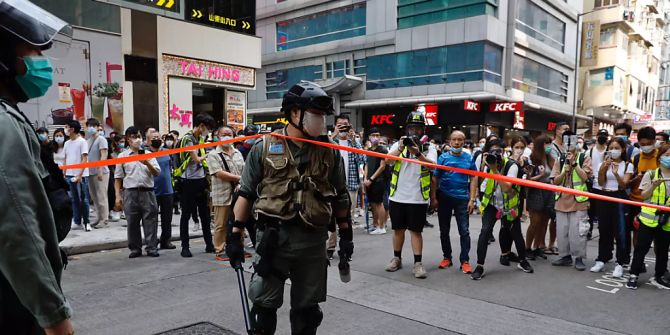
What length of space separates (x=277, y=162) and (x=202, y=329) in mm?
1883

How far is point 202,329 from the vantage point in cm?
400

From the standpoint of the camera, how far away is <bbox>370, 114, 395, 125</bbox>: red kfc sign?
94.4 feet

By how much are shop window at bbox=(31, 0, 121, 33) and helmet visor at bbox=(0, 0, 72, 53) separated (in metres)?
11.9

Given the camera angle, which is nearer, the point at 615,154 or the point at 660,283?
the point at 660,283

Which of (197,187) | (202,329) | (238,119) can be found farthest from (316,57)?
(202,329)

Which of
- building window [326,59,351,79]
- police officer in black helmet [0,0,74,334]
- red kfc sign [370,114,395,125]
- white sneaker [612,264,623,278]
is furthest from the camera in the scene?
building window [326,59,351,79]

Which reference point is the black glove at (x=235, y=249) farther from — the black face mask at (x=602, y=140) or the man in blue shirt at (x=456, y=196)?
the black face mask at (x=602, y=140)

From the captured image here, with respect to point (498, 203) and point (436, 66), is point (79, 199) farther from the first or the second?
point (436, 66)

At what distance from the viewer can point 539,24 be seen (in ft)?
96.2

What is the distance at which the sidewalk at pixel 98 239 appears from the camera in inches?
277

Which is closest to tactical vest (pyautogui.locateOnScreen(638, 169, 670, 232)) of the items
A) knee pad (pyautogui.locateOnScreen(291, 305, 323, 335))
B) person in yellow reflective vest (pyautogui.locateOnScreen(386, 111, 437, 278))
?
person in yellow reflective vest (pyautogui.locateOnScreen(386, 111, 437, 278))

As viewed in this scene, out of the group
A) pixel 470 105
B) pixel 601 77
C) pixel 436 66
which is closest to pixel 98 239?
pixel 470 105

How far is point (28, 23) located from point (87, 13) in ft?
42.1

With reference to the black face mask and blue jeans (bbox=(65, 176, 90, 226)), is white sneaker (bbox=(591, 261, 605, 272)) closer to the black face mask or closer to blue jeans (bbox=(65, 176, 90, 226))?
the black face mask
